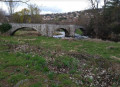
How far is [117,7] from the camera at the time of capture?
119 feet

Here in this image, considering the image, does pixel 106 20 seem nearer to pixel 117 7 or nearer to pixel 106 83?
pixel 117 7

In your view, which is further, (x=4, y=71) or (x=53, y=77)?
(x=4, y=71)

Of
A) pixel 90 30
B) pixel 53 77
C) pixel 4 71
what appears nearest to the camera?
pixel 53 77

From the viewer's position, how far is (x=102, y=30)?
3866cm

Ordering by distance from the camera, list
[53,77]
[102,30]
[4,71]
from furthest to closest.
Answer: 1. [102,30]
2. [4,71]
3. [53,77]

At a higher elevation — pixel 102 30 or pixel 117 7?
pixel 117 7

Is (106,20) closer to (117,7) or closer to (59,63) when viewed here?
(117,7)

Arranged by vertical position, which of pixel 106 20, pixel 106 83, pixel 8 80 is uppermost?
pixel 106 20

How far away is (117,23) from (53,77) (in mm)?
32198

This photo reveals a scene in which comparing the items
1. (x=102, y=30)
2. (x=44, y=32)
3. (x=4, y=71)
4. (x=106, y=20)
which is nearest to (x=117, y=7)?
(x=106, y=20)

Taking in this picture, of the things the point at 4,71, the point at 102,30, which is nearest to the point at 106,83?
the point at 4,71

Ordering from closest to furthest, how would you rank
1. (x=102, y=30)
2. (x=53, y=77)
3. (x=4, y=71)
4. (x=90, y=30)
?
(x=53, y=77)
(x=4, y=71)
(x=102, y=30)
(x=90, y=30)

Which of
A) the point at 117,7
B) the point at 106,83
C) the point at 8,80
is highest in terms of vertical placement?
the point at 117,7

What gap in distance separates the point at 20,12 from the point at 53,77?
5124cm
